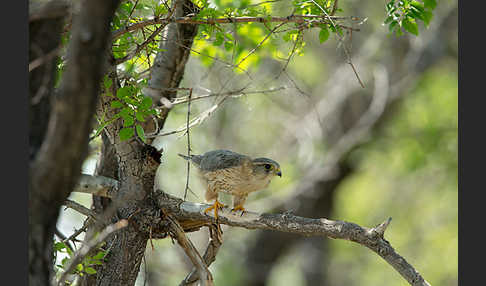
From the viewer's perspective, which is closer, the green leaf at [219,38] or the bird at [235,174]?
the green leaf at [219,38]

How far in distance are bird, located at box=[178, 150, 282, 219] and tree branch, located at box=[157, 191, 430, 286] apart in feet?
2.64

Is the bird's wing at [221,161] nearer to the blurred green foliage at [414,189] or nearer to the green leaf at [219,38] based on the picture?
the green leaf at [219,38]

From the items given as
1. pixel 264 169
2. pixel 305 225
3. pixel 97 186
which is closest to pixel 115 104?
pixel 97 186

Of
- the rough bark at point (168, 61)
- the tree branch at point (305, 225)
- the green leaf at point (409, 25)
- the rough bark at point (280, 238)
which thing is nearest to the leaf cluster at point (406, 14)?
the green leaf at point (409, 25)

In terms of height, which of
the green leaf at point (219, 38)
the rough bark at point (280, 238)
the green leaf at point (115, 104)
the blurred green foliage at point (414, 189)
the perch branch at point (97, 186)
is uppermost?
the blurred green foliage at point (414, 189)

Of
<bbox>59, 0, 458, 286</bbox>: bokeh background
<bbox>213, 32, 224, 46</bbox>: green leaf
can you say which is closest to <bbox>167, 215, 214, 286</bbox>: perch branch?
<bbox>213, 32, 224, 46</bbox>: green leaf

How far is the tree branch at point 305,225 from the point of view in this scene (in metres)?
3.31

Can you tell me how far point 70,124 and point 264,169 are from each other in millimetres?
3391

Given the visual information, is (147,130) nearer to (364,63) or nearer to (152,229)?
(152,229)

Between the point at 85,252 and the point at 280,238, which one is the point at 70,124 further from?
the point at 280,238

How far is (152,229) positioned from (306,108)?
380 inches

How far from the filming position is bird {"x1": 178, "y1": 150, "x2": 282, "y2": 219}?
16.2ft

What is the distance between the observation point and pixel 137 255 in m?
3.90

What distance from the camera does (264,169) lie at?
5094 mm
